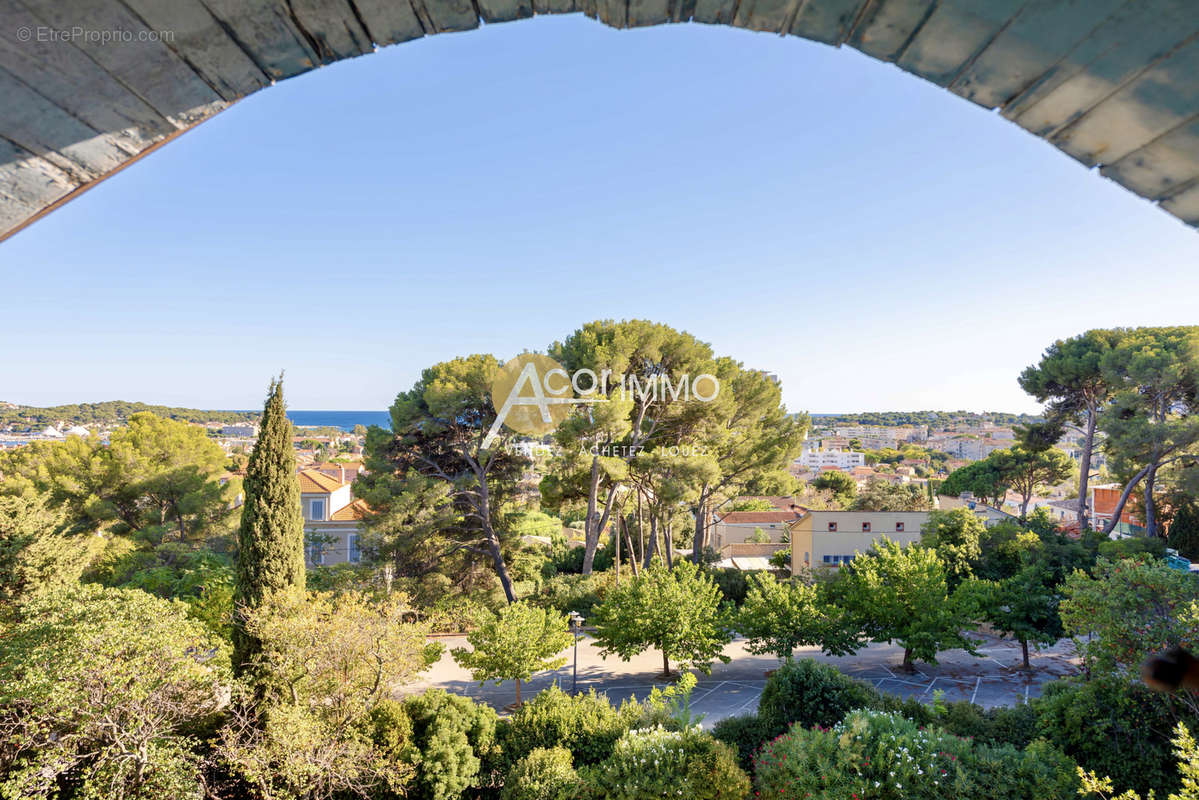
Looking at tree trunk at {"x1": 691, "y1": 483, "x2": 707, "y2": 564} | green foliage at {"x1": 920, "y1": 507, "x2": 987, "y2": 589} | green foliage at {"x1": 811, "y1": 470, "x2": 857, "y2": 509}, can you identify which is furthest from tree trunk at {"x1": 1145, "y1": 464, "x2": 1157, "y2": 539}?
tree trunk at {"x1": 691, "y1": 483, "x2": 707, "y2": 564}

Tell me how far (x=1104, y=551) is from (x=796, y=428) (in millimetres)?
8984

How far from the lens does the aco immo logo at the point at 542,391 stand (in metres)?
15.6

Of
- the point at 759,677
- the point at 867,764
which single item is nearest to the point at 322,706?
the point at 867,764

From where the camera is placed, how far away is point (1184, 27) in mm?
875

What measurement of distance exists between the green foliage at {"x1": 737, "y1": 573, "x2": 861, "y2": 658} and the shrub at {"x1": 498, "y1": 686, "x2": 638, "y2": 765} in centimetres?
528

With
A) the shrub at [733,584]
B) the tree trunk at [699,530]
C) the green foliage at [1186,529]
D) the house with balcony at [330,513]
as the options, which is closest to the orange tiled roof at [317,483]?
the house with balcony at [330,513]

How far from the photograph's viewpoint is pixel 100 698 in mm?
6254

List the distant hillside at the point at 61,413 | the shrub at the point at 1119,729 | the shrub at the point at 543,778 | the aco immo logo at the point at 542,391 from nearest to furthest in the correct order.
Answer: the shrub at the point at 543,778 → the shrub at the point at 1119,729 → the aco immo logo at the point at 542,391 → the distant hillside at the point at 61,413

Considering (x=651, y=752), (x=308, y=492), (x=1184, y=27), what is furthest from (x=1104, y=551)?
(x=308, y=492)

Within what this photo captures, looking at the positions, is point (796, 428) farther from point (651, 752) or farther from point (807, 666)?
point (651, 752)

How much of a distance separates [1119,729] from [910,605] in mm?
5338

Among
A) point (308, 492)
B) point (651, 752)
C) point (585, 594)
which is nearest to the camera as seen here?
point (651, 752)

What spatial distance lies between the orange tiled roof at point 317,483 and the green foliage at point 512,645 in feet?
52.2

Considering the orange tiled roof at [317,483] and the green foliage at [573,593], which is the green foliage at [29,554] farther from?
the orange tiled roof at [317,483]
